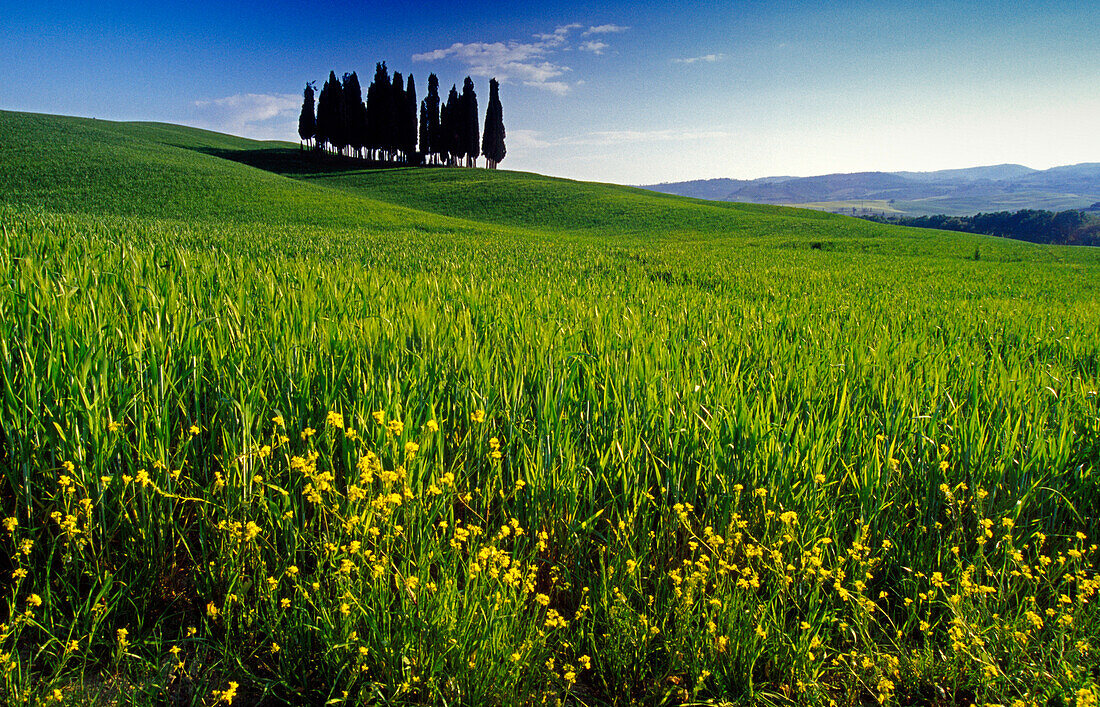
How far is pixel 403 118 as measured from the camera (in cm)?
7119

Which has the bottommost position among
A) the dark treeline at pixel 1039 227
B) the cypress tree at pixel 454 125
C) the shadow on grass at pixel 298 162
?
the dark treeline at pixel 1039 227

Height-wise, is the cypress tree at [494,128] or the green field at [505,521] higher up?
the cypress tree at [494,128]

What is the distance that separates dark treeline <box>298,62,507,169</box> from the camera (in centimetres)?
6938

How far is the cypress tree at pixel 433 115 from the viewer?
71.2m

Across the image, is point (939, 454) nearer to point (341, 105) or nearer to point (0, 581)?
point (0, 581)

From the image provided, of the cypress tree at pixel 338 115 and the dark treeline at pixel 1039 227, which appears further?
the dark treeline at pixel 1039 227

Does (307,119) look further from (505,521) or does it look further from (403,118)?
(505,521)

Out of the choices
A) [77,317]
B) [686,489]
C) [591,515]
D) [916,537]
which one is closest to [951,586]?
[916,537]

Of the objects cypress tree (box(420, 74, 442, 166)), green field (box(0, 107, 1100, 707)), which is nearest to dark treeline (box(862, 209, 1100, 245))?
cypress tree (box(420, 74, 442, 166))

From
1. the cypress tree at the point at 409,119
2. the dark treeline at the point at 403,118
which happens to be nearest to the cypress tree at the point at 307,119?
the dark treeline at the point at 403,118

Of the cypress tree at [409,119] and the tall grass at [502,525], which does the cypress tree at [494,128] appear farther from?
the tall grass at [502,525]

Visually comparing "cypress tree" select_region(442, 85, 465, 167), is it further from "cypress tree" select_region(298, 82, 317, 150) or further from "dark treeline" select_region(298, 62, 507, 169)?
"cypress tree" select_region(298, 82, 317, 150)

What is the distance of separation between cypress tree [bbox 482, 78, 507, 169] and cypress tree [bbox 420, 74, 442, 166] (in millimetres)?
6382

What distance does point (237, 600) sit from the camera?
1.62 metres
